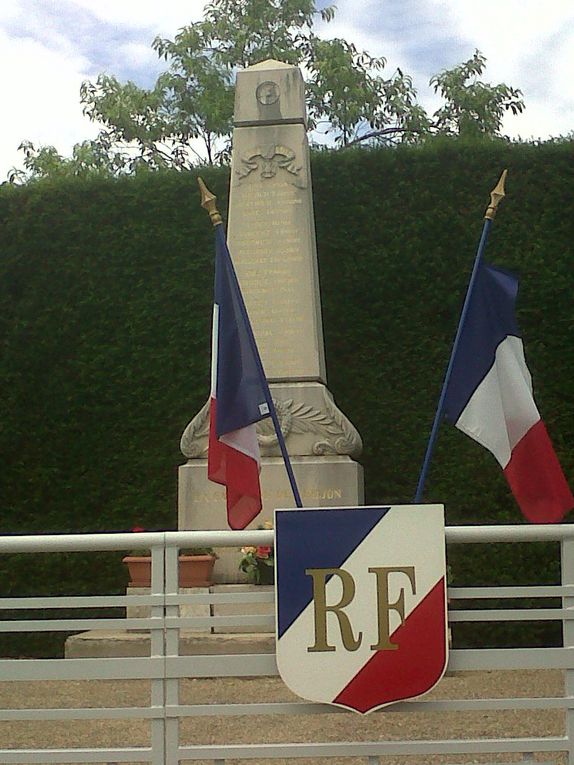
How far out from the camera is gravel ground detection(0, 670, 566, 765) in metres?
3.99

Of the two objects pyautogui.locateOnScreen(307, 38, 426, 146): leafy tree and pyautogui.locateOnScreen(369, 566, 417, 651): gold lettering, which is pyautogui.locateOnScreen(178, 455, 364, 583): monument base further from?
pyautogui.locateOnScreen(307, 38, 426, 146): leafy tree

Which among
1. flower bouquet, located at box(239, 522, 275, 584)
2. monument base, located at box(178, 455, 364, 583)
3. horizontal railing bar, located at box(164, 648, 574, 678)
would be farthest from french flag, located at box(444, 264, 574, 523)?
monument base, located at box(178, 455, 364, 583)

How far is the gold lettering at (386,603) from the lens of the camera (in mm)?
2645

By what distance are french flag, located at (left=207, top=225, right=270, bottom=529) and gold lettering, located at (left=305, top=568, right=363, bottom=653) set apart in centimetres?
68

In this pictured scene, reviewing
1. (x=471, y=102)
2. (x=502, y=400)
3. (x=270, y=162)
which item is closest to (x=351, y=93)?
(x=471, y=102)

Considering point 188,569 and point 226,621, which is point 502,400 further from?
point 188,569

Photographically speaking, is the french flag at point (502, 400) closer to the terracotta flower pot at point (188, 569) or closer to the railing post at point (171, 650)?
the railing post at point (171, 650)

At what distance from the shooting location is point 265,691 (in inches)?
202

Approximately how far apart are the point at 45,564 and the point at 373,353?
3292 mm

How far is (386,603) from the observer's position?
8.75 ft

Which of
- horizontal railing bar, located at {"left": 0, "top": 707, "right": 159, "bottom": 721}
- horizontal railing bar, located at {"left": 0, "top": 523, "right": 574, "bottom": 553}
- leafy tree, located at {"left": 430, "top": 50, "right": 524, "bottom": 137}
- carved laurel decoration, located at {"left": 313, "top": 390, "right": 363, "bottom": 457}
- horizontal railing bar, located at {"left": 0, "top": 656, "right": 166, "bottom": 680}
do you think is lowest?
horizontal railing bar, located at {"left": 0, "top": 707, "right": 159, "bottom": 721}

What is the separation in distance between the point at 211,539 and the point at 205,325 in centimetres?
577

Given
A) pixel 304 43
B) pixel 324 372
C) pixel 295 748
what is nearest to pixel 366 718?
pixel 295 748

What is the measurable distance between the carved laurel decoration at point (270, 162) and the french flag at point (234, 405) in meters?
4.42
